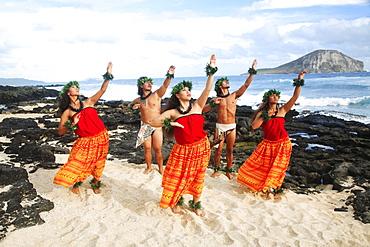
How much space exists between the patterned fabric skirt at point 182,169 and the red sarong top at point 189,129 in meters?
0.09

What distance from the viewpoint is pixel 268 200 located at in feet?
16.6

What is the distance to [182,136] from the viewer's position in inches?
163

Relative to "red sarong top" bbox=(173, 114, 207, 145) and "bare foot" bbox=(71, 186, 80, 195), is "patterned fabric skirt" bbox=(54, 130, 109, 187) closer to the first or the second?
"bare foot" bbox=(71, 186, 80, 195)

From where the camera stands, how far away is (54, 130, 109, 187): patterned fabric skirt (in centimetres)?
Answer: 472

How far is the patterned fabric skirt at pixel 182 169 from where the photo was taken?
4164mm

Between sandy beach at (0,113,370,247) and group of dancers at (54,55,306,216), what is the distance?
10.9 inches

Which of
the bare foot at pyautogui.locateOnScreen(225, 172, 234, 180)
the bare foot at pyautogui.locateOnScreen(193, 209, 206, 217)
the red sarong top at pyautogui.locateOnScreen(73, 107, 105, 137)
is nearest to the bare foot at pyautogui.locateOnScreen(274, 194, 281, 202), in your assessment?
the bare foot at pyautogui.locateOnScreen(225, 172, 234, 180)

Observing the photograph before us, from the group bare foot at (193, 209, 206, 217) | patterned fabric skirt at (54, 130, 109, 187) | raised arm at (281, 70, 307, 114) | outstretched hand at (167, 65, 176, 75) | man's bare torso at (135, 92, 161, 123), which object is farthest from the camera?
man's bare torso at (135, 92, 161, 123)

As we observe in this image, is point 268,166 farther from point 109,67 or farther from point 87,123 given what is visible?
point 109,67

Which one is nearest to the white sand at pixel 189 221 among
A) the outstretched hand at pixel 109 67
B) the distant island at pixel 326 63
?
the outstretched hand at pixel 109 67

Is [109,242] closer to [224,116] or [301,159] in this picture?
[224,116]

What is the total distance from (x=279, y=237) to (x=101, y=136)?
3258mm

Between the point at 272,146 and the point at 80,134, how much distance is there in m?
3.38

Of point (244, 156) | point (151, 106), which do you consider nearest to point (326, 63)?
point (244, 156)
